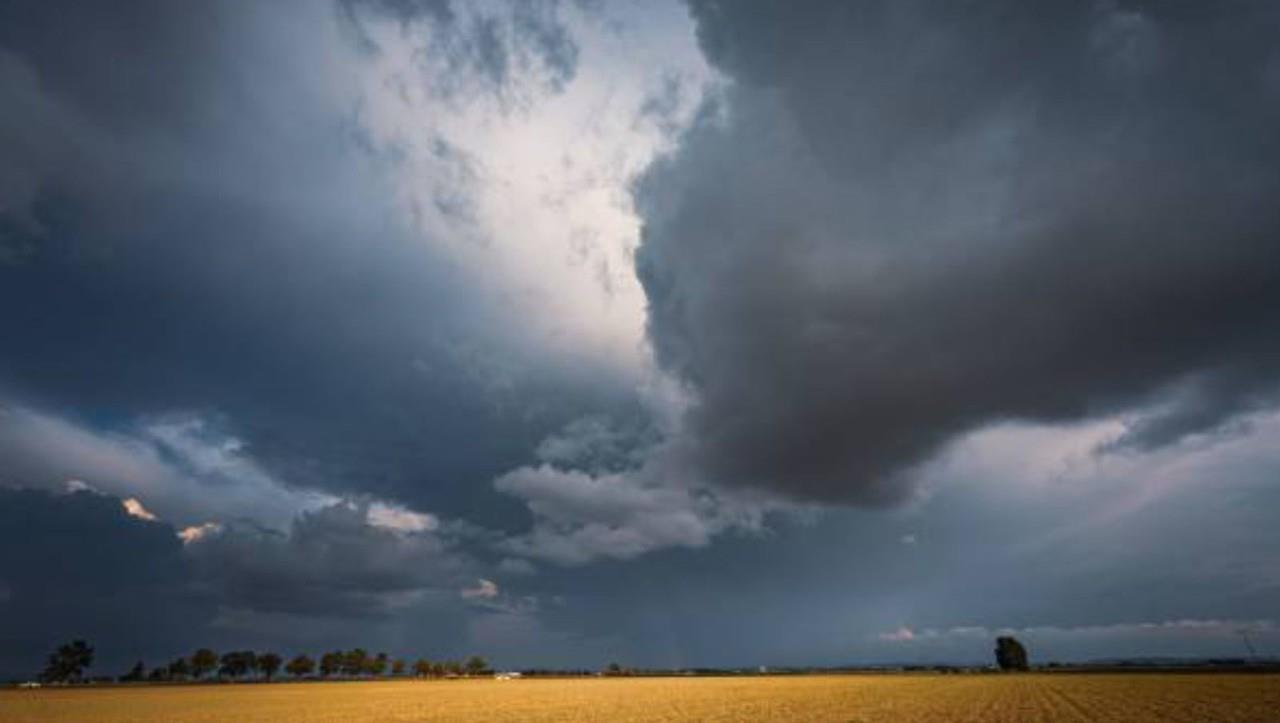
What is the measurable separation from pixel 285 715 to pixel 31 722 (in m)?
19.8

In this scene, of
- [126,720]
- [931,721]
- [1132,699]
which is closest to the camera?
[931,721]

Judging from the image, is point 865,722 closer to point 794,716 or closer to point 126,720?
point 794,716

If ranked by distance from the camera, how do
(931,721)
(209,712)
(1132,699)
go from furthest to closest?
1. (209,712)
2. (1132,699)
3. (931,721)

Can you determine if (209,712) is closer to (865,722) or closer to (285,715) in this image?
(285,715)

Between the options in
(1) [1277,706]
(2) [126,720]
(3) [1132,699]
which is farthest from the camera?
(3) [1132,699]

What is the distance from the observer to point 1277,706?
50.6 meters

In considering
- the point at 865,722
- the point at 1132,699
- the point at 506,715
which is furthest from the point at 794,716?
the point at 1132,699

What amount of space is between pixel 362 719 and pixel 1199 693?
259 ft

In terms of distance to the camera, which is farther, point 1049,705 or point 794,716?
point 1049,705

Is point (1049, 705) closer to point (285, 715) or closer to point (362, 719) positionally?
point (362, 719)

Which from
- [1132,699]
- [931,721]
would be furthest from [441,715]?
[1132,699]

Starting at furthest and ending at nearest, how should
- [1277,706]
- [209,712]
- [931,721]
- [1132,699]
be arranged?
1. [209,712]
2. [1132,699]
3. [1277,706]
4. [931,721]

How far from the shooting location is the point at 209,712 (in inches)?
2832

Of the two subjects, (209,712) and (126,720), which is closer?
(126,720)
